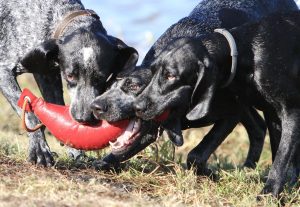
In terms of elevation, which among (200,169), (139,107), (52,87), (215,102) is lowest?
(200,169)

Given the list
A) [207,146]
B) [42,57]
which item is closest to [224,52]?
[207,146]

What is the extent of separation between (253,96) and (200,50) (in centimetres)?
61

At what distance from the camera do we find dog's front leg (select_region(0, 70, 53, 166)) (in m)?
6.28

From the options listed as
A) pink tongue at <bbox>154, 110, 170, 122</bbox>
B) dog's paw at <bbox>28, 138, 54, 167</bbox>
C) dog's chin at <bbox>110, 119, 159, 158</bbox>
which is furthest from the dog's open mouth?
dog's paw at <bbox>28, 138, 54, 167</bbox>

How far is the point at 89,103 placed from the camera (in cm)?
622

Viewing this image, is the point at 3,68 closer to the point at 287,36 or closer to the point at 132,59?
the point at 132,59

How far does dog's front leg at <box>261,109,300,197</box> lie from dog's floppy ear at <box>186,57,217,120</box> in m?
0.66

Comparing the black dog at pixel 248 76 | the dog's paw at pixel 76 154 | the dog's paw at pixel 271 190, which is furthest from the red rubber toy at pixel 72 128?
the dog's paw at pixel 271 190

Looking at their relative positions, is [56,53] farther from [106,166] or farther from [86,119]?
[106,166]

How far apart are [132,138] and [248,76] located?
41.9 inches

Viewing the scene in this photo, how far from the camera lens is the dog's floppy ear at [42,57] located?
670cm

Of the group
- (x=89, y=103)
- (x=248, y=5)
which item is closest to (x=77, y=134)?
(x=89, y=103)

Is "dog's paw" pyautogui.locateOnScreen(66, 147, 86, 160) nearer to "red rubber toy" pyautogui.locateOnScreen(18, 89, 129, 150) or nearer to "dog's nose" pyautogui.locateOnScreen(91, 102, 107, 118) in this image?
"red rubber toy" pyautogui.locateOnScreen(18, 89, 129, 150)

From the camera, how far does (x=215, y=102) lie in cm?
642
